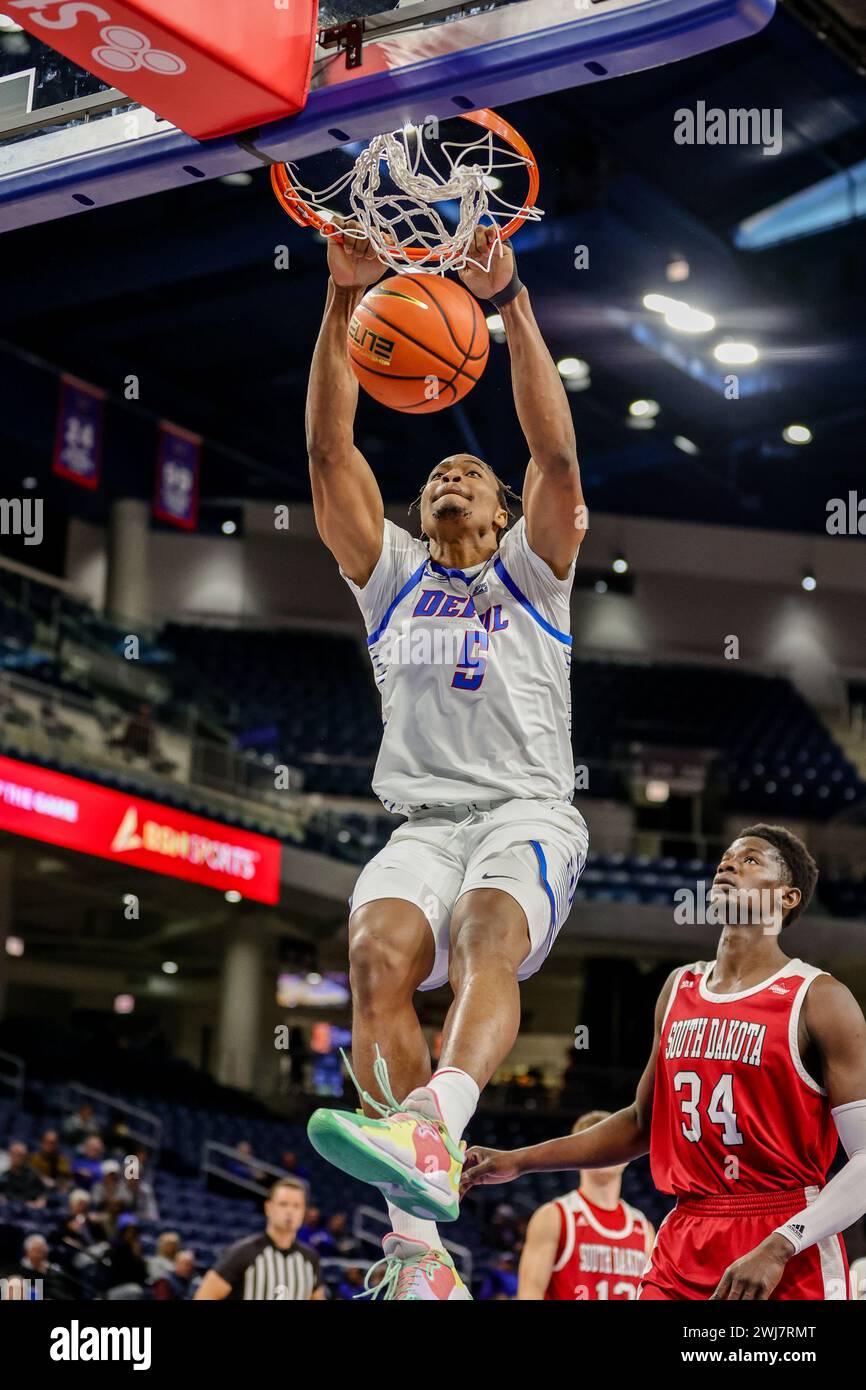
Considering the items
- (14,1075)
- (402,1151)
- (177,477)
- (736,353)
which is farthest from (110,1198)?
(402,1151)

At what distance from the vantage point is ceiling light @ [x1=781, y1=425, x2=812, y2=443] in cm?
1667

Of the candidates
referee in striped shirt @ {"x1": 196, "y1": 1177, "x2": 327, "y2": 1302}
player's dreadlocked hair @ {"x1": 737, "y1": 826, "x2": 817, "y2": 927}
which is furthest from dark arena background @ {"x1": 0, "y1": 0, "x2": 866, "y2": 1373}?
player's dreadlocked hair @ {"x1": 737, "y1": 826, "x2": 817, "y2": 927}

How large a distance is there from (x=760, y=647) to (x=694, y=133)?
9.16m

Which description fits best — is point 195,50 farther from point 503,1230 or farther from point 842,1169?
point 503,1230

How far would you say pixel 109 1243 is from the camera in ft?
38.0

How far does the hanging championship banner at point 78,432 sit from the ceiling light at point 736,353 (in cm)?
659

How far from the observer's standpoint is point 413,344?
4598 mm

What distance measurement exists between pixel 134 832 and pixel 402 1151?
12.9 metres

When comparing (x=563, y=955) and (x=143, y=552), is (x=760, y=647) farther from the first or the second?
(x=143, y=552)

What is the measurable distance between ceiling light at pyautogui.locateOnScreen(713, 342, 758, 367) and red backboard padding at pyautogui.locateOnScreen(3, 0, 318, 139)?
461 inches

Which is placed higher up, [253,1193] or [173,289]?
[173,289]

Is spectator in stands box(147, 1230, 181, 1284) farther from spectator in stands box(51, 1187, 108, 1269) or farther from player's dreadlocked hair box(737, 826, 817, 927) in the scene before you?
player's dreadlocked hair box(737, 826, 817, 927)
